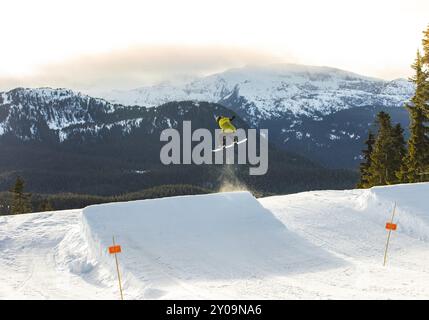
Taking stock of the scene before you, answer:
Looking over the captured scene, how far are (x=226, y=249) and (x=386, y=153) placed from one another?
28258 mm

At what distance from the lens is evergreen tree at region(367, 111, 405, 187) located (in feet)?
137

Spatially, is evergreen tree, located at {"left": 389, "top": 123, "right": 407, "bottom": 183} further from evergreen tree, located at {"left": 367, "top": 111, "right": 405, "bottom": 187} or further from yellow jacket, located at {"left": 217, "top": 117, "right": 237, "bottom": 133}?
yellow jacket, located at {"left": 217, "top": 117, "right": 237, "bottom": 133}

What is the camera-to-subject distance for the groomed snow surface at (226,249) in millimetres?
14391

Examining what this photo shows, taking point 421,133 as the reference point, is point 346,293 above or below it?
below

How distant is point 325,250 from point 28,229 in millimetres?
13878

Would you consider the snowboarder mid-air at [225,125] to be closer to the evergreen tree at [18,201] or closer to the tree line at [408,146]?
the tree line at [408,146]

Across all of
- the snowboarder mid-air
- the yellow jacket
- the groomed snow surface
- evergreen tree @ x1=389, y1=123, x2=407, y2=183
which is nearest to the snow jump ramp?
the groomed snow surface

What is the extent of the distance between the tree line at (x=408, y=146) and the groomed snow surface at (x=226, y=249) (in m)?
12.6

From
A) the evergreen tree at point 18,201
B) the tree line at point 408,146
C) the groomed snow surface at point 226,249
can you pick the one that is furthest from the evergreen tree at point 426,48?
the evergreen tree at point 18,201
